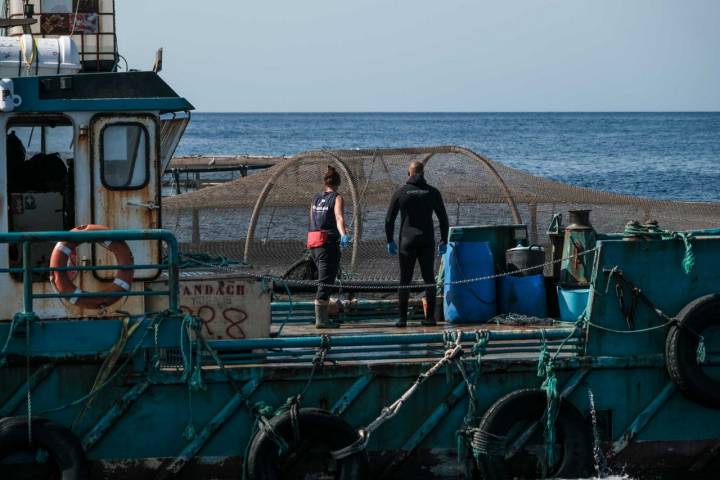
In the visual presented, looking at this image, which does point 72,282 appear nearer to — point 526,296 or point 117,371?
point 117,371

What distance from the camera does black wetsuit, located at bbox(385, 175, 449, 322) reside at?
12.8 meters

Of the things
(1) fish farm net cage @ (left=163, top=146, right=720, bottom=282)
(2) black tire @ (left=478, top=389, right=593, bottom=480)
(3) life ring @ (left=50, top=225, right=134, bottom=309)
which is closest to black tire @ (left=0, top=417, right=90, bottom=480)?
(3) life ring @ (left=50, top=225, right=134, bottom=309)

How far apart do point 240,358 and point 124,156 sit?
2111 mm

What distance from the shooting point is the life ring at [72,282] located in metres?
10.3

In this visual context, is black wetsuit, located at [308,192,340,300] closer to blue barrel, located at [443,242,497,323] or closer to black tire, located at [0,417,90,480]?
blue barrel, located at [443,242,497,323]

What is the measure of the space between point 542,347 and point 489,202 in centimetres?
1078

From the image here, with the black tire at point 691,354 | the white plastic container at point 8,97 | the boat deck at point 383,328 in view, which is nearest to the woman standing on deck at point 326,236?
the boat deck at point 383,328

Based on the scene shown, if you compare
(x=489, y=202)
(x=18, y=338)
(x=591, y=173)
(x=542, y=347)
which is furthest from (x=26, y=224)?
(x=591, y=173)

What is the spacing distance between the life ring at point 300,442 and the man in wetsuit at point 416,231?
2.80 m

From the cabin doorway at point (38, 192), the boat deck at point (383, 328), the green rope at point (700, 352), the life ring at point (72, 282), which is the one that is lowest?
the boat deck at point (383, 328)

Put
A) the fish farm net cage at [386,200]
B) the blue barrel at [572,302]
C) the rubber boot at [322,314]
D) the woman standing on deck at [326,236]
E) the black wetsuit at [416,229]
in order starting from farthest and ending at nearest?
the fish farm net cage at [386,200] → the rubber boot at [322,314] → the woman standing on deck at [326,236] → the black wetsuit at [416,229] → the blue barrel at [572,302]

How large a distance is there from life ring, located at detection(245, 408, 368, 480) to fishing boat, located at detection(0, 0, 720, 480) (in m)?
0.01

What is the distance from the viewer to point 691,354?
10.9 metres

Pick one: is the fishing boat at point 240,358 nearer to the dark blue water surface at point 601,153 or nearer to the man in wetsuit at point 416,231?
the man in wetsuit at point 416,231
